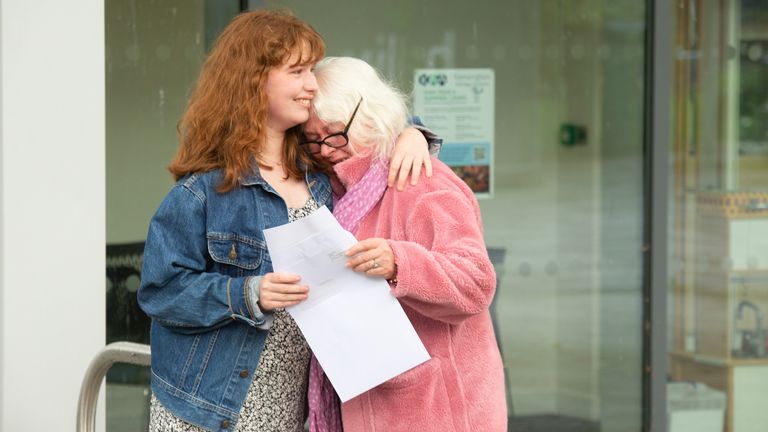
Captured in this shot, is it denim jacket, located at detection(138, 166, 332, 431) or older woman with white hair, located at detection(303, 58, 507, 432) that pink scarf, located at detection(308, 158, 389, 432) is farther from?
denim jacket, located at detection(138, 166, 332, 431)

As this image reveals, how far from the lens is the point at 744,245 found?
5801 millimetres

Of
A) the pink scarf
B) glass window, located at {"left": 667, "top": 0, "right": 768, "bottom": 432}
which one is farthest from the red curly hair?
glass window, located at {"left": 667, "top": 0, "right": 768, "bottom": 432}

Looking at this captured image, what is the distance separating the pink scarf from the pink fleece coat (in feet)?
0.07

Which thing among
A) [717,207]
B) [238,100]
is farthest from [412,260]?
[717,207]

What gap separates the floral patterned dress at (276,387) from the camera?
113 inches

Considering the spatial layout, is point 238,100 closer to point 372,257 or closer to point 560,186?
point 372,257

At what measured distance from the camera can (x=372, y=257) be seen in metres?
2.61

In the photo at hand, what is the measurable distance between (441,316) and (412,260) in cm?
18

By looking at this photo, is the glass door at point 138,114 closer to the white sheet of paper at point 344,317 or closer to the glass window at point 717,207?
the glass window at point 717,207

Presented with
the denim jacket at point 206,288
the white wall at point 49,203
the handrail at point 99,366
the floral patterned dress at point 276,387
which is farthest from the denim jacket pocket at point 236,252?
the white wall at point 49,203

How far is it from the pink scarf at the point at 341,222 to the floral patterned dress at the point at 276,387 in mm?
49

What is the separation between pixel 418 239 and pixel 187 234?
0.52 m

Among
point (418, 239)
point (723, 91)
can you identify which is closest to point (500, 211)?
point (723, 91)

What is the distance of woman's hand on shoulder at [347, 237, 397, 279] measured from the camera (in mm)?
2611
